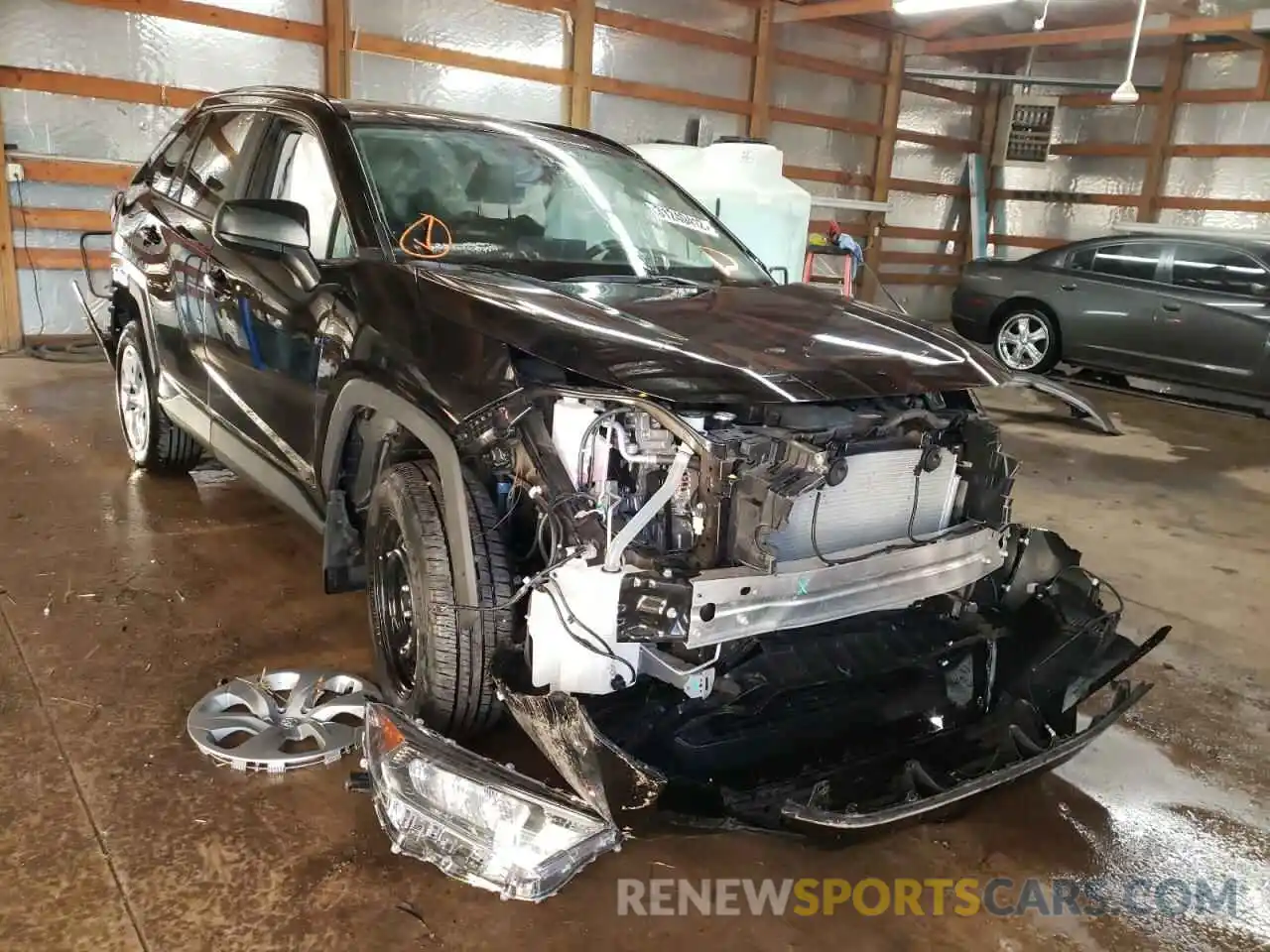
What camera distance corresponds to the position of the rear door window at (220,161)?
345cm

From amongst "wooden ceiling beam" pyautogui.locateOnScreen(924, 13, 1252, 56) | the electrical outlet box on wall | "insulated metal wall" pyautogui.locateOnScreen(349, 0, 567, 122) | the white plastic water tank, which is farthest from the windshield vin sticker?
the electrical outlet box on wall

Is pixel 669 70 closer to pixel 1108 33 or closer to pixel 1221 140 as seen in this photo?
pixel 1108 33

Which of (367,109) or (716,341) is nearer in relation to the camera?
(716,341)

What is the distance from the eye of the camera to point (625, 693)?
214 cm

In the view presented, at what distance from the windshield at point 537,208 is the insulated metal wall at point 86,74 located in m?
5.81

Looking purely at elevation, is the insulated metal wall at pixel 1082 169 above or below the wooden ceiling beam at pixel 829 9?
below

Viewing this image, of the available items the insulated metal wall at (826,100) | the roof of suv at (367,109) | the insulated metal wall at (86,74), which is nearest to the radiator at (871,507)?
the roof of suv at (367,109)

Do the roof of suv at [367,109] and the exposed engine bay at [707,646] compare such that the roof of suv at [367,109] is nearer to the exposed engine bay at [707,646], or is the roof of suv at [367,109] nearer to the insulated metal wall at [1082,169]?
the exposed engine bay at [707,646]

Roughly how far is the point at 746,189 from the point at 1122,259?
3.39 meters

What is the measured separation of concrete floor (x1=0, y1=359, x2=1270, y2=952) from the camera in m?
1.98

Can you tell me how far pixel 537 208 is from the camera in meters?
3.08

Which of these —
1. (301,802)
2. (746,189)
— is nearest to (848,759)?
(301,802)

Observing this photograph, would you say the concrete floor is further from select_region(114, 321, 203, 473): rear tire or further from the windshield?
the windshield

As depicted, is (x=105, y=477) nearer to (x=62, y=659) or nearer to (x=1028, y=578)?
(x=62, y=659)
